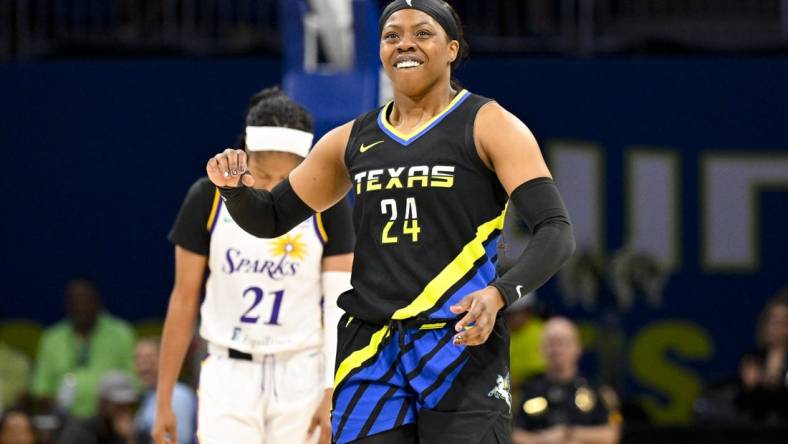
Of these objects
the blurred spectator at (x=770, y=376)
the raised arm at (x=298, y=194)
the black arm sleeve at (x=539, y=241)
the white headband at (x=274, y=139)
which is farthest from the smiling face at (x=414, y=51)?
the blurred spectator at (x=770, y=376)

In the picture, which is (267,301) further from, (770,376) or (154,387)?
(770,376)

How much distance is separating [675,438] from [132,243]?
5131mm

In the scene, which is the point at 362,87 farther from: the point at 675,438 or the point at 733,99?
the point at 733,99

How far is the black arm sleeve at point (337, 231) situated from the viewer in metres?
5.10

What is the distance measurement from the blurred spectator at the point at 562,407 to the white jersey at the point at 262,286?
3.53 meters

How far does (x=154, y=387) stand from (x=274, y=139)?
4.90 meters

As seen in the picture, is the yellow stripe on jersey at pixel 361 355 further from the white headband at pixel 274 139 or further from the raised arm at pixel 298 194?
the white headband at pixel 274 139

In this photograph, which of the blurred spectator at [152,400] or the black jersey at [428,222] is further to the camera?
the blurred spectator at [152,400]

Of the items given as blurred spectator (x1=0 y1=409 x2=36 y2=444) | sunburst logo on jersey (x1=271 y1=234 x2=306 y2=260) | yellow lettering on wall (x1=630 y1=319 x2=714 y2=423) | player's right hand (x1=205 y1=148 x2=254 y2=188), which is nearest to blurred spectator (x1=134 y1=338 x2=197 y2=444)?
blurred spectator (x1=0 y1=409 x2=36 y2=444)

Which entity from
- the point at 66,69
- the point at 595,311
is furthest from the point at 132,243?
the point at 595,311

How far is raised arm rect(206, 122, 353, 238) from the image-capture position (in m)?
4.16

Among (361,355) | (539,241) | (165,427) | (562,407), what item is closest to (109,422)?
(562,407)

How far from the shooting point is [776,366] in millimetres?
9141

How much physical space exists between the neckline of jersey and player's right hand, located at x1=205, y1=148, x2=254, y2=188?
425mm
